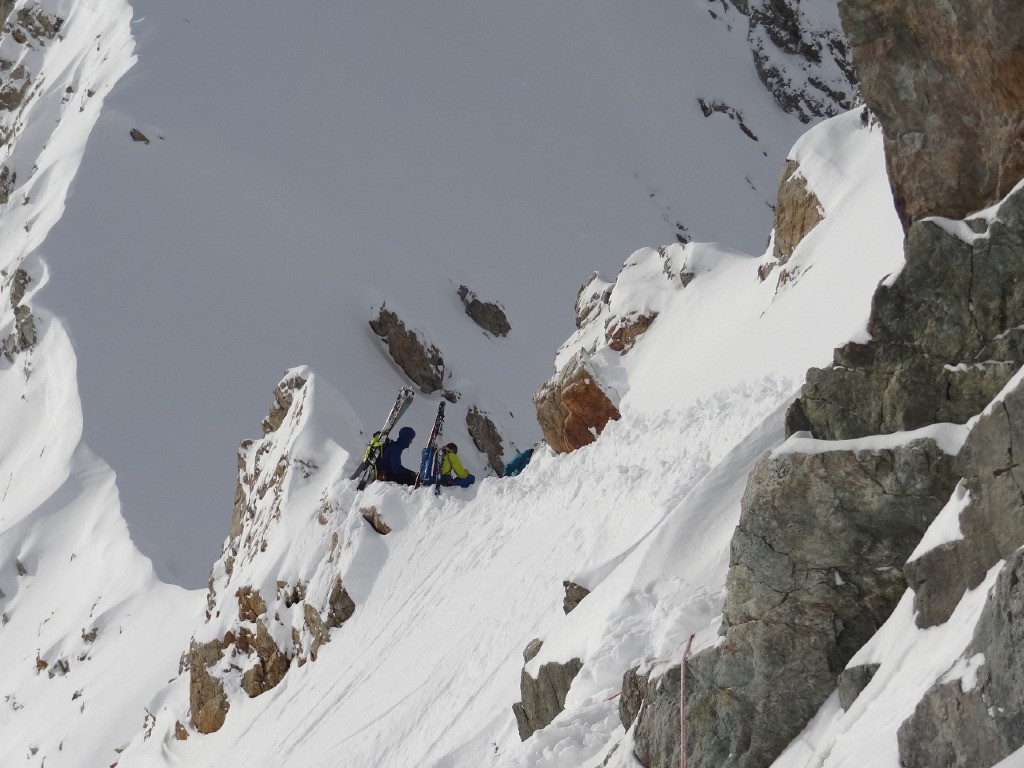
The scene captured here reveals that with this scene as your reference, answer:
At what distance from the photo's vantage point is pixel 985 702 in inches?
159

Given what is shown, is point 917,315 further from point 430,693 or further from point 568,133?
point 568,133

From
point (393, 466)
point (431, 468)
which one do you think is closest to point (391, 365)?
point (393, 466)

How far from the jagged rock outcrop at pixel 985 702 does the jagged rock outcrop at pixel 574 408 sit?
34.6ft

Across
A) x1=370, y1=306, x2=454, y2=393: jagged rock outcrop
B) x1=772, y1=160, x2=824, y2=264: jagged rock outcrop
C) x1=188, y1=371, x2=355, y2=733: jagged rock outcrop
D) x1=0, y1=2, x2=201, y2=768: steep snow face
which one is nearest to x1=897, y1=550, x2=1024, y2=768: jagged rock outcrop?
x1=772, y1=160, x2=824, y2=264: jagged rock outcrop

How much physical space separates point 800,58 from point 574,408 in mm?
45448

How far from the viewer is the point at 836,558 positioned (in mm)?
5551

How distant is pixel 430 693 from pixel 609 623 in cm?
367

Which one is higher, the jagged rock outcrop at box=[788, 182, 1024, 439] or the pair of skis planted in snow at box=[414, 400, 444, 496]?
the jagged rock outcrop at box=[788, 182, 1024, 439]

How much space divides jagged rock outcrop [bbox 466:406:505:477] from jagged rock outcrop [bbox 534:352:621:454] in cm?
884

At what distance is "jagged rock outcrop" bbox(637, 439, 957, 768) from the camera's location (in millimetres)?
5410

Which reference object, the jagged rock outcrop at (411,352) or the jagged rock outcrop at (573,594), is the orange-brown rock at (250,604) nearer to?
the jagged rock outcrop at (573,594)

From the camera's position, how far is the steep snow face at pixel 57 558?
18094 millimetres

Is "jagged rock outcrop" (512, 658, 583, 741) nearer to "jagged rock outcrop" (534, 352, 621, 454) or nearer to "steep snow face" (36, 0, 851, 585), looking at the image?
"jagged rock outcrop" (534, 352, 621, 454)

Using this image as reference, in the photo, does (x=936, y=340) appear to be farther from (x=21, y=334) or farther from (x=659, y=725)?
(x=21, y=334)
